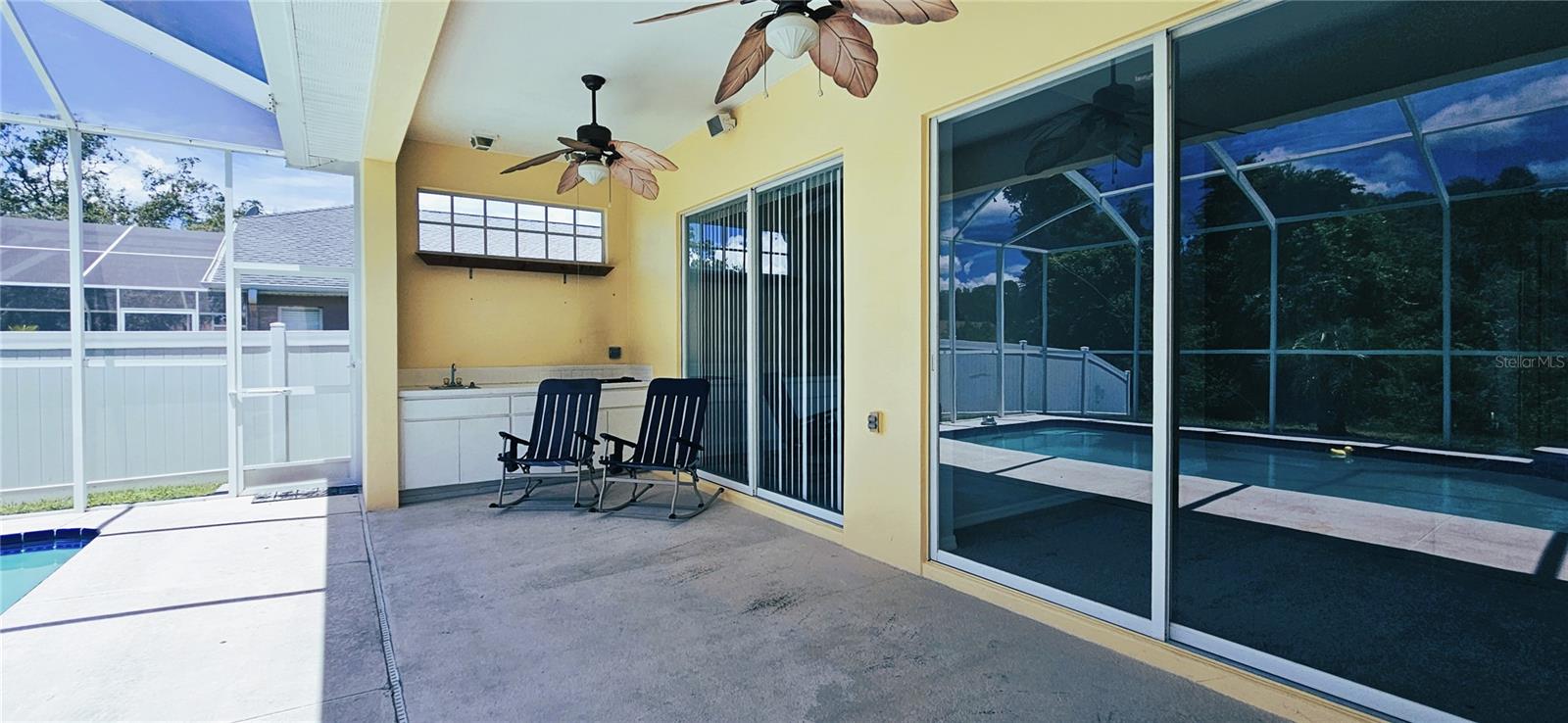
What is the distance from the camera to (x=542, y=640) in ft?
9.11

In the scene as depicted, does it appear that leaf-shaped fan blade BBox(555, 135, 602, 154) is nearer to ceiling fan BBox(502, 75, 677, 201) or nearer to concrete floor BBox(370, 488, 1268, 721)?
ceiling fan BBox(502, 75, 677, 201)

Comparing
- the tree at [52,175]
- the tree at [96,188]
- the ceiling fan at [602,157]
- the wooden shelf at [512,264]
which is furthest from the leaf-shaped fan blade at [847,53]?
the tree at [52,175]

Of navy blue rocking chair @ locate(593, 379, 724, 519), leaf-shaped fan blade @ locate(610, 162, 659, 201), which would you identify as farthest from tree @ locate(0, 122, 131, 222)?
navy blue rocking chair @ locate(593, 379, 724, 519)

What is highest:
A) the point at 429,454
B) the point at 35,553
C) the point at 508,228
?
the point at 508,228

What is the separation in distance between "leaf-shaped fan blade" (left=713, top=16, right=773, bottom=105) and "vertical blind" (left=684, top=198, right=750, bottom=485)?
81.2 inches

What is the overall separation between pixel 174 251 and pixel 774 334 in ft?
15.3

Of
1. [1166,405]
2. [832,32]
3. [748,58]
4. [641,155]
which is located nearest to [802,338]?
[641,155]

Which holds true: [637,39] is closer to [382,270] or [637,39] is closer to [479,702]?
[382,270]

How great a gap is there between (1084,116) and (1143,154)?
0.36m

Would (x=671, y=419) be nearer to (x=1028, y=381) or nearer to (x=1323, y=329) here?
(x=1028, y=381)

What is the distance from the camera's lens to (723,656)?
262 centimetres

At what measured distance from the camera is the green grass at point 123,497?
15.3 feet

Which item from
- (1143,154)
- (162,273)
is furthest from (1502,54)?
(162,273)

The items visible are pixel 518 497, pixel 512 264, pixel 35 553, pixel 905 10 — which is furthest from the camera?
pixel 512 264
